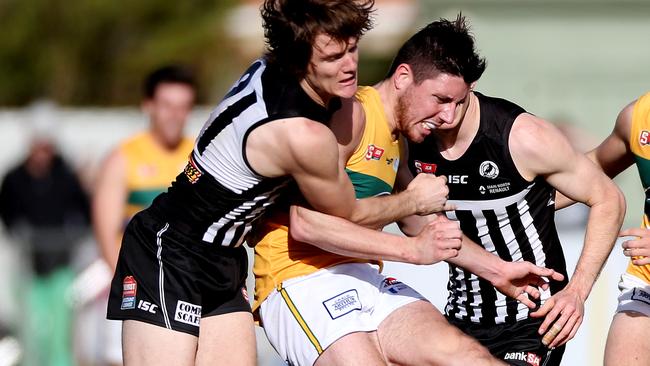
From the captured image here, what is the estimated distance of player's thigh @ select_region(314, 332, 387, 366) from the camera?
5.36 metres

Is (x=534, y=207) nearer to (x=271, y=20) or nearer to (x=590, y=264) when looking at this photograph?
(x=590, y=264)

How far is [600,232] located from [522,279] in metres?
0.44

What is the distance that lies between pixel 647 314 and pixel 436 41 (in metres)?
1.70

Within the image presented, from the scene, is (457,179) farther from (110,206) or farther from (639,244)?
(110,206)

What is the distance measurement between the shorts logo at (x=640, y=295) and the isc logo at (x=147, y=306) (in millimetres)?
2354

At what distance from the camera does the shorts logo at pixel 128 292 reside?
560 centimetres

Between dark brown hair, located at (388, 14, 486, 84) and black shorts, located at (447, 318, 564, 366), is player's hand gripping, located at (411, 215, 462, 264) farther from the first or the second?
black shorts, located at (447, 318, 564, 366)

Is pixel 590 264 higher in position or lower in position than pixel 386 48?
lower

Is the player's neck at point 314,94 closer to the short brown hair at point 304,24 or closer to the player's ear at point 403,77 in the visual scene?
the short brown hair at point 304,24

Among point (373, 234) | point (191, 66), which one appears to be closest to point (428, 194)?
point (373, 234)

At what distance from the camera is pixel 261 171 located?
5.26 m

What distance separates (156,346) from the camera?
550 centimetres

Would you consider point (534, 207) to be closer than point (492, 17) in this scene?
Yes

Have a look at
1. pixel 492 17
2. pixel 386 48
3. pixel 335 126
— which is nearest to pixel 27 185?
pixel 335 126
